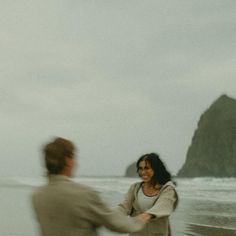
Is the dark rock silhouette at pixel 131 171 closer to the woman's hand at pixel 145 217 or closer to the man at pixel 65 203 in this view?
the woman's hand at pixel 145 217

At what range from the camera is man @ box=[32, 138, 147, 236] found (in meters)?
2.75

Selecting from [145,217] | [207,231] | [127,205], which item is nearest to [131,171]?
[207,231]

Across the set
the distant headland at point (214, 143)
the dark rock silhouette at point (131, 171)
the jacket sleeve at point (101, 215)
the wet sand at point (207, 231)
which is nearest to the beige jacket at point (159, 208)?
the jacket sleeve at point (101, 215)

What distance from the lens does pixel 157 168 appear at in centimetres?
424

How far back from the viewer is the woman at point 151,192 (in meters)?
4.13

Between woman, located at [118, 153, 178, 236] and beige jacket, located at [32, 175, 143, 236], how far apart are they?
130cm

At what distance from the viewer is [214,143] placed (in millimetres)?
86000

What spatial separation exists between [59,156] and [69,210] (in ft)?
0.88

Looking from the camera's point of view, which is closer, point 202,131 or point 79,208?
point 79,208

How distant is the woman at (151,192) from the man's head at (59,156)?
135cm

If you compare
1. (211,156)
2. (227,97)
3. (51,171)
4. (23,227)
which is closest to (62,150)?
(51,171)

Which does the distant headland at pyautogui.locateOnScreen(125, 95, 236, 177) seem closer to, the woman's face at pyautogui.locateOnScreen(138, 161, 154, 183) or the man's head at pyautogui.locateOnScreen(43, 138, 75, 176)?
the woman's face at pyautogui.locateOnScreen(138, 161, 154, 183)

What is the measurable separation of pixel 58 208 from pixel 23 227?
10.5m

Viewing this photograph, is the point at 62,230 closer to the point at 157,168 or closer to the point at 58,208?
the point at 58,208
